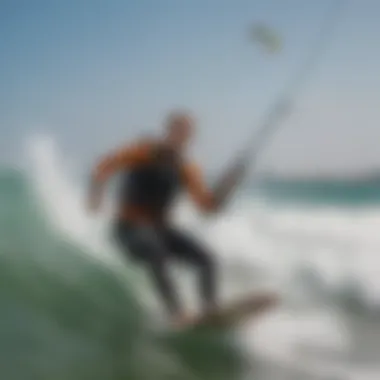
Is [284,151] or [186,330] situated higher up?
[284,151]

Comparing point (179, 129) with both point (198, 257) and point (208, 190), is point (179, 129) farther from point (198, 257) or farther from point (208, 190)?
Result: point (198, 257)

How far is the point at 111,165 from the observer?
1.35m

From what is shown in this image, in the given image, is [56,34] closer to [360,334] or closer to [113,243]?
[113,243]

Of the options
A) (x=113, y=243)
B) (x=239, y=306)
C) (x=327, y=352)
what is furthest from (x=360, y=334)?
(x=113, y=243)

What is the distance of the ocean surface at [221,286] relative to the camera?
1341 millimetres

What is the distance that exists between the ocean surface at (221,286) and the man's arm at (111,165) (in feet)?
0.08

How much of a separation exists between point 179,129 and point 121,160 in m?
0.11

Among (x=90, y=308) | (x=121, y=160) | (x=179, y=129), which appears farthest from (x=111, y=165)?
(x=90, y=308)

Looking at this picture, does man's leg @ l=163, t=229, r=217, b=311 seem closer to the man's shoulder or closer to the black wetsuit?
the black wetsuit

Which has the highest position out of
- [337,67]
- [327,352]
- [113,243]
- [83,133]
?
[337,67]

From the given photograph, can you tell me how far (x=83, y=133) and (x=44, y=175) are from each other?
10 centimetres

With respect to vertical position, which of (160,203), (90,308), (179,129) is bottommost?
(90,308)

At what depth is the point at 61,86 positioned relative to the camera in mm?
1396

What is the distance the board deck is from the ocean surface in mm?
14
